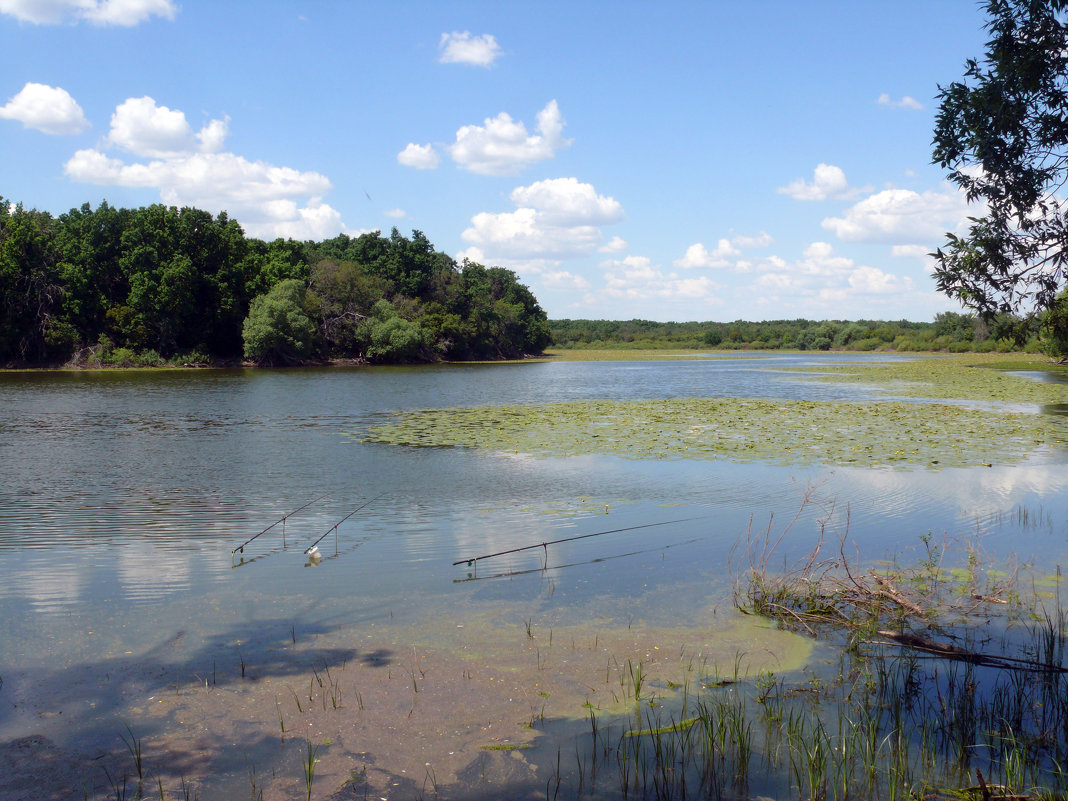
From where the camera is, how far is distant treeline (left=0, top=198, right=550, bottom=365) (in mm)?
55000

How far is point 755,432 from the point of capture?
67.2 feet

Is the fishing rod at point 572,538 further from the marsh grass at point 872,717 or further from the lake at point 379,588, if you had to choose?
the marsh grass at point 872,717

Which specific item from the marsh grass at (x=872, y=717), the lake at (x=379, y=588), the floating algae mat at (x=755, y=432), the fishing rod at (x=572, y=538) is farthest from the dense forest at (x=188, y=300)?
the marsh grass at (x=872, y=717)

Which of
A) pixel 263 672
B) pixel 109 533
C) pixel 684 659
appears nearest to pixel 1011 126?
pixel 684 659

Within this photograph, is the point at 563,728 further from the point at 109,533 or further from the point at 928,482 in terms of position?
the point at 928,482

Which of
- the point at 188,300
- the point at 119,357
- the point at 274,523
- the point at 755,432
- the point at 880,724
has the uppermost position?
the point at 188,300

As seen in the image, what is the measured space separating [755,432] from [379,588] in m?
14.5

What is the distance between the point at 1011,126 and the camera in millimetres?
7023

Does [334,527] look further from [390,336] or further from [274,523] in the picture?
[390,336]

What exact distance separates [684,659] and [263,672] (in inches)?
126

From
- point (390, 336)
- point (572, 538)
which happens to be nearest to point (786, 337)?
point (390, 336)

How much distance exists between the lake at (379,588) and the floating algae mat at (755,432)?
126 centimetres

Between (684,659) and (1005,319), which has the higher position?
(1005,319)

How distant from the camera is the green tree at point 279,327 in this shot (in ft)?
193
